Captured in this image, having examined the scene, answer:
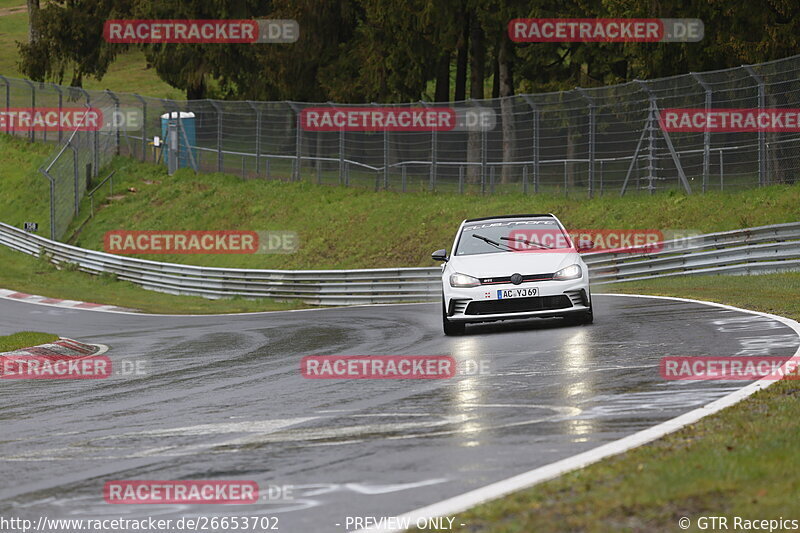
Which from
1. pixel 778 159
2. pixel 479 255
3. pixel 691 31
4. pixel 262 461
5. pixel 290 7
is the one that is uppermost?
pixel 290 7

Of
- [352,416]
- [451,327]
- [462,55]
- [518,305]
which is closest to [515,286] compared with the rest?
[518,305]

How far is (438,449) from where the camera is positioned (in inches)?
275

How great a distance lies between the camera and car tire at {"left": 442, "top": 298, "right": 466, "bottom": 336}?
49.5ft

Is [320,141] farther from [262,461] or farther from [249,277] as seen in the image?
[262,461]

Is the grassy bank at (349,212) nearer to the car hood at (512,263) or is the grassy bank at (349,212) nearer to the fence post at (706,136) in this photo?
the fence post at (706,136)

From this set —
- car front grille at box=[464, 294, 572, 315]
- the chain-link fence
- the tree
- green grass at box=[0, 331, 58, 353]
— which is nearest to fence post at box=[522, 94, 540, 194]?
the chain-link fence

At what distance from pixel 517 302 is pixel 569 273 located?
76 cm

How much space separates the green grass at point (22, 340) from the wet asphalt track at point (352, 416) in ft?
8.30

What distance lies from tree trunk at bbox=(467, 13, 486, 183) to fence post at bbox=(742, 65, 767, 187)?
32.7ft

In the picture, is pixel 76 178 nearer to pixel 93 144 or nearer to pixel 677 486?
pixel 93 144

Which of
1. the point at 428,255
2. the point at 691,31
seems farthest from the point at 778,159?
the point at 428,255

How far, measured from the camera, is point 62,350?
683 inches

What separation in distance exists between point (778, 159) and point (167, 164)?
2907 centimetres

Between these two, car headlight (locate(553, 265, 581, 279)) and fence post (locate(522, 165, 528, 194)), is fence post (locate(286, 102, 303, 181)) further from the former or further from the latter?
car headlight (locate(553, 265, 581, 279))
